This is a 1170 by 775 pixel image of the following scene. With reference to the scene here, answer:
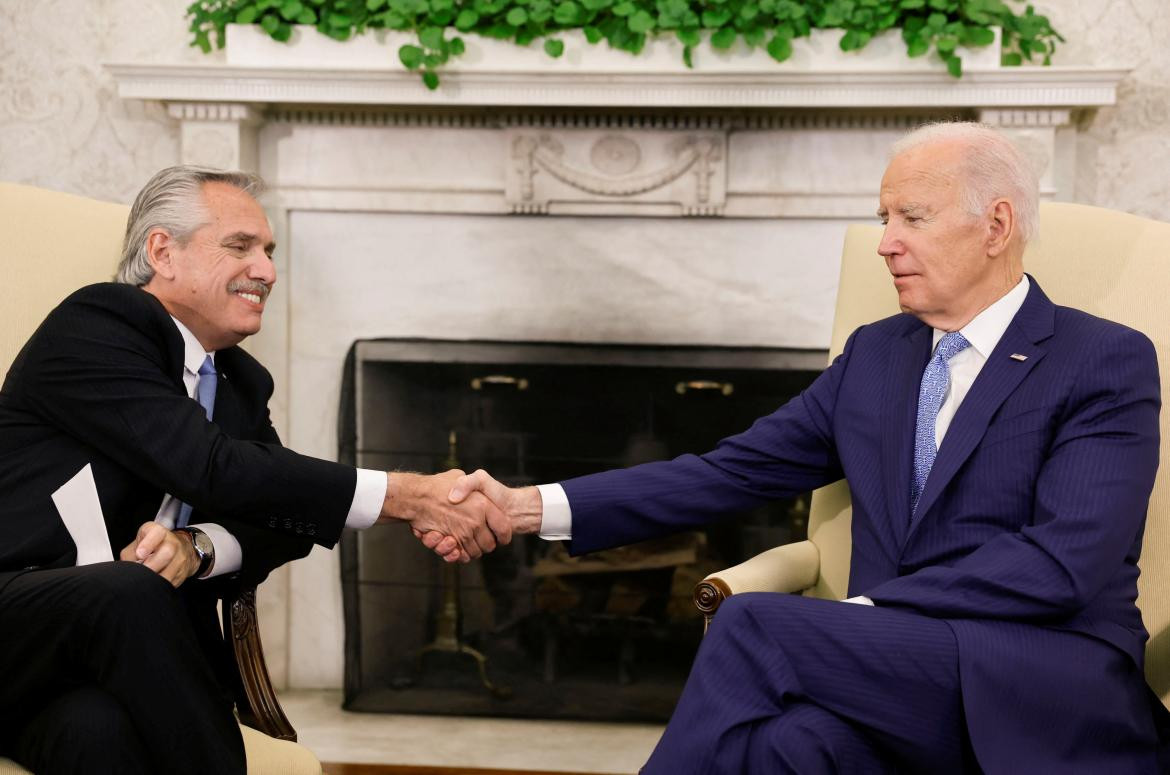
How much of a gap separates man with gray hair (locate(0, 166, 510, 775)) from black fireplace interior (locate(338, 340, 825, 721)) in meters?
1.09

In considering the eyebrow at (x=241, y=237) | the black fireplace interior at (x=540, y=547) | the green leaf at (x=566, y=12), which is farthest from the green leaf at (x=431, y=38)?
the eyebrow at (x=241, y=237)

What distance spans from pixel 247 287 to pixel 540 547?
1.43m

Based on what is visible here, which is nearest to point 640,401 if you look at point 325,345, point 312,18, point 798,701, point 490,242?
point 490,242

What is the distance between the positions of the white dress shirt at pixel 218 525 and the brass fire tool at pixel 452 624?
4.13 feet

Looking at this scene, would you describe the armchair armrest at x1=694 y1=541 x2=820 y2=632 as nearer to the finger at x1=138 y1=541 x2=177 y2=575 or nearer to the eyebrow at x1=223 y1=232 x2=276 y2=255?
the finger at x1=138 y1=541 x2=177 y2=575

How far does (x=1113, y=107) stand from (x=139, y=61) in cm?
234

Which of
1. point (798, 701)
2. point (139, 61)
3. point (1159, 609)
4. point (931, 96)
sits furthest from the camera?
point (139, 61)

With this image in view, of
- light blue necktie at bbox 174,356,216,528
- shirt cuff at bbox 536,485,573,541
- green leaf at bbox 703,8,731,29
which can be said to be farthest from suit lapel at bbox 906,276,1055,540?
green leaf at bbox 703,8,731,29

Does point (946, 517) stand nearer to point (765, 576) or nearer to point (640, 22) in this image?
point (765, 576)

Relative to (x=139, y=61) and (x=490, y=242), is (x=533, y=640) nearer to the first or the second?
(x=490, y=242)

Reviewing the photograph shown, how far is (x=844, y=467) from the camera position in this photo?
1767 mm

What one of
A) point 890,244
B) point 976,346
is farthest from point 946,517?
point 890,244

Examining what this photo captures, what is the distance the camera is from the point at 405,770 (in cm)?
267

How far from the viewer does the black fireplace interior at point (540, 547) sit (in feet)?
9.85
